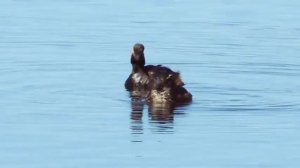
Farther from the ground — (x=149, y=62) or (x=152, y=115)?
(x=149, y=62)

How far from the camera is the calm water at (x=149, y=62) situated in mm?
14609

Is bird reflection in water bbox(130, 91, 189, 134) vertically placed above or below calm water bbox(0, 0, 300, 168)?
below

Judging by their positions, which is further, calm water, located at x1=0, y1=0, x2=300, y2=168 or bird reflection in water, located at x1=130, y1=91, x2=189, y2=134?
bird reflection in water, located at x1=130, y1=91, x2=189, y2=134

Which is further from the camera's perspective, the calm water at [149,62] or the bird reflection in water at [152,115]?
the bird reflection in water at [152,115]

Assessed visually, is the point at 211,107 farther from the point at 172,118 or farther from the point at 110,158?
the point at 110,158

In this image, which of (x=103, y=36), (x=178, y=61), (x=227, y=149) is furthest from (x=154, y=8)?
(x=227, y=149)

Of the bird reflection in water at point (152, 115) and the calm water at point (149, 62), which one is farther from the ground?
the calm water at point (149, 62)

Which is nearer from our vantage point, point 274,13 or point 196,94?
point 196,94

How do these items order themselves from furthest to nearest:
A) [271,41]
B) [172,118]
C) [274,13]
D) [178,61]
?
1. [274,13]
2. [271,41]
3. [178,61]
4. [172,118]

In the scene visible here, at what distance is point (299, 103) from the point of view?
1795 cm

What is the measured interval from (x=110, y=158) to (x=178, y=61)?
760cm

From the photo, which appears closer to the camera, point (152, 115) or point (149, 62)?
point (152, 115)

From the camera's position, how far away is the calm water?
14.6 m

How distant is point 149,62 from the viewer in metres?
22.2
